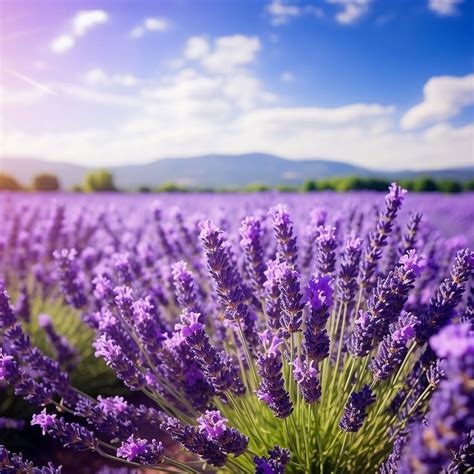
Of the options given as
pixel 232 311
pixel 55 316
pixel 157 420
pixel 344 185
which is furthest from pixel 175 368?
pixel 344 185

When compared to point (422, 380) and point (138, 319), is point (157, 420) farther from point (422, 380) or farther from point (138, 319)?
point (422, 380)

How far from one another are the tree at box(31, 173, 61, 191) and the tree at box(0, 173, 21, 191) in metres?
0.99

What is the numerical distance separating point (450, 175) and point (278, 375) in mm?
17032

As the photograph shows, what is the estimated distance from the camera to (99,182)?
24188 millimetres

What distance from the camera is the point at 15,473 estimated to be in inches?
48.5

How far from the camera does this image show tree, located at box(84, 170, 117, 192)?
2416cm

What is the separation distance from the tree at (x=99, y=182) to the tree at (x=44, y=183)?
2760mm

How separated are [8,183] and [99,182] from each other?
455cm

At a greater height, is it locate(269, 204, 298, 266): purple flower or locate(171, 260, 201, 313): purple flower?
locate(269, 204, 298, 266): purple flower

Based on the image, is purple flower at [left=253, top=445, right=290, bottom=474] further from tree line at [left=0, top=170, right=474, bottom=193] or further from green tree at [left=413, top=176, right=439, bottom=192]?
green tree at [left=413, top=176, right=439, bottom=192]

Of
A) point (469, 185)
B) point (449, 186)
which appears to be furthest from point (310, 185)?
point (469, 185)

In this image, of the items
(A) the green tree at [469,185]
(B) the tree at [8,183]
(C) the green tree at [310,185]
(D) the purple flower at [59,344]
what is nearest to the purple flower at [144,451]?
(D) the purple flower at [59,344]

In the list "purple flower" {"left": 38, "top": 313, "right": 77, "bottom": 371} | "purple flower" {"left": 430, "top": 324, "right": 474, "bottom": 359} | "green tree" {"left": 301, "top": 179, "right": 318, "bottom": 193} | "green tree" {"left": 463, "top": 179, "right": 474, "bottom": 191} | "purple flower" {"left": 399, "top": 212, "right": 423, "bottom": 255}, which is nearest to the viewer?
"purple flower" {"left": 430, "top": 324, "right": 474, "bottom": 359}

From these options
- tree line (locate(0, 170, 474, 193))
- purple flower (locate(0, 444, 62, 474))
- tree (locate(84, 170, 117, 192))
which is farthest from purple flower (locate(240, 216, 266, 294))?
tree (locate(84, 170, 117, 192))
